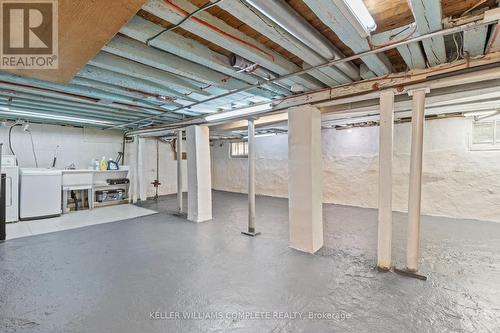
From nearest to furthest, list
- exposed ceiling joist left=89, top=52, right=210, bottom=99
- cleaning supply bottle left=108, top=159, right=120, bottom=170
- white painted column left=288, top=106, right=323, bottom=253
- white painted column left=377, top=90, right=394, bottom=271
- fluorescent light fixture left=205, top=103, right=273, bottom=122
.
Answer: exposed ceiling joist left=89, top=52, right=210, bottom=99
white painted column left=377, top=90, right=394, bottom=271
white painted column left=288, top=106, right=323, bottom=253
fluorescent light fixture left=205, top=103, right=273, bottom=122
cleaning supply bottle left=108, top=159, right=120, bottom=170

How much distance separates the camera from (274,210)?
5336mm

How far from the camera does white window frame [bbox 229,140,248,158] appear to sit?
8258 mm

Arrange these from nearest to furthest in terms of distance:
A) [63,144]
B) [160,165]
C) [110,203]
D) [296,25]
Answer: [296,25] < [63,144] < [110,203] < [160,165]

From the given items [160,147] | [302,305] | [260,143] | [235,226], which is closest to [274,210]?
[235,226]

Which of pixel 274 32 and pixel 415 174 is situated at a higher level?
pixel 274 32

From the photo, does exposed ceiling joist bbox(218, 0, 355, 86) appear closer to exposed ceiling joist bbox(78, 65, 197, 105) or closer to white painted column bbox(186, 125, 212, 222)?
exposed ceiling joist bbox(78, 65, 197, 105)

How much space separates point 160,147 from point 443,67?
282 inches

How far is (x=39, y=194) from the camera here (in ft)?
14.8

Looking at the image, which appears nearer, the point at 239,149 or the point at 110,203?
the point at 110,203

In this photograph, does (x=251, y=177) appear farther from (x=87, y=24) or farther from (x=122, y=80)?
(x=87, y=24)

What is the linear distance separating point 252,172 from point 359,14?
2.60 m

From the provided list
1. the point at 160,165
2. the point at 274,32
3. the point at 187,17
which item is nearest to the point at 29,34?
the point at 187,17

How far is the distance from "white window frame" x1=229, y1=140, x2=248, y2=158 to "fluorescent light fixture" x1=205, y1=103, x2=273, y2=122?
4.13m

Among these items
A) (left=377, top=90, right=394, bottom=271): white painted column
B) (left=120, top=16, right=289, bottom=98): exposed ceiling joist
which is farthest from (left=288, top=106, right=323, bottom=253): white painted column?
(left=120, top=16, right=289, bottom=98): exposed ceiling joist
